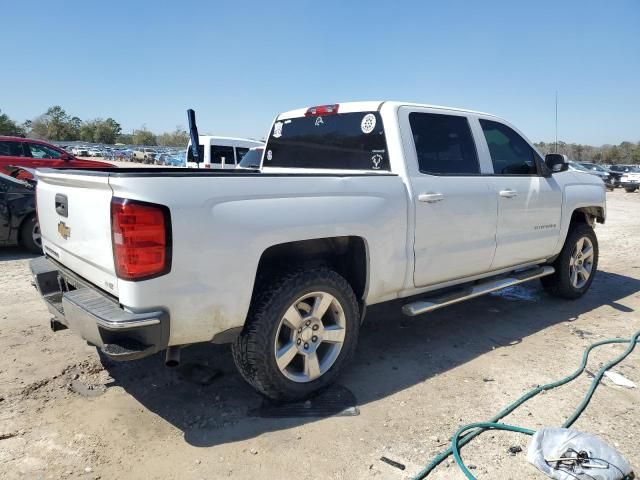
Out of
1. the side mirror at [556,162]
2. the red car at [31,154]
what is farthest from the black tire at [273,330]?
the red car at [31,154]

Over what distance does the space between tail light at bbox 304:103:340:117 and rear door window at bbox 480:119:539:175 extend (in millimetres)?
1368

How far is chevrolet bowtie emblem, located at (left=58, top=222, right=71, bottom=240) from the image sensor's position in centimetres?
298

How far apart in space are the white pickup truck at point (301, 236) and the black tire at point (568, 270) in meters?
0.55

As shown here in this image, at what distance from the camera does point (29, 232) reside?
24.2ft

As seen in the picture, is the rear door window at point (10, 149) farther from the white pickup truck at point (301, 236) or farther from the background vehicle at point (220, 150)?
the white pickup truck at point (301, 236)

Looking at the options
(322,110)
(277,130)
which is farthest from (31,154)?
(322,110)

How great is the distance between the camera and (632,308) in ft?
18.0

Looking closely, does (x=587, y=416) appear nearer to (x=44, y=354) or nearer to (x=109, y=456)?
(x=109, y=456)

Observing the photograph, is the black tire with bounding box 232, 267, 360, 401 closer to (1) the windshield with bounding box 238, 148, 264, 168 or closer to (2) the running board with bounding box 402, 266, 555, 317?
(2) the running board with bounding box 402, 266, 555, 317

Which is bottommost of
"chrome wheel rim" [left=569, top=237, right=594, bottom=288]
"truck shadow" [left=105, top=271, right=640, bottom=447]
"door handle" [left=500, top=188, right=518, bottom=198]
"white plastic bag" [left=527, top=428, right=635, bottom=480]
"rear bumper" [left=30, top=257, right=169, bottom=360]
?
"truck shadow" [left=105, top=271, right=640, bottom=447]

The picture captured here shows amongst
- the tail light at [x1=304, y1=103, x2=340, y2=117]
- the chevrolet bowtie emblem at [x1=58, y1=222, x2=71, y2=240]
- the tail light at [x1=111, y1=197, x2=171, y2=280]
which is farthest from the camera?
the tail light at [x1=304, y1=103, x2=340, y2=117]

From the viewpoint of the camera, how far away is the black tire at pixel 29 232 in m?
7.31

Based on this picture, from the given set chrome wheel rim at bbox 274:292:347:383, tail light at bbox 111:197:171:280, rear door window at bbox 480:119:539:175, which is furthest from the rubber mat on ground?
rear door window at bbox 480:119:539:175

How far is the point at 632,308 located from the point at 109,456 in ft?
18.1
